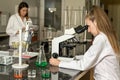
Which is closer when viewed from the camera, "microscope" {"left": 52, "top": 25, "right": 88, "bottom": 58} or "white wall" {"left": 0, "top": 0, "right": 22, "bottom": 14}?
"microscope" {"left": 52, "top": 25, "right": 88, "bottom": 58}

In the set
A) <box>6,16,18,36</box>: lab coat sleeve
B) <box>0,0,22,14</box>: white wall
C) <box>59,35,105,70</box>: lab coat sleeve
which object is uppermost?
<box>0,0,22,14</box>: white wall

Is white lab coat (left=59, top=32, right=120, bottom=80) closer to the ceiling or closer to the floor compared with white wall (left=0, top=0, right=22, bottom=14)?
closer to the floor

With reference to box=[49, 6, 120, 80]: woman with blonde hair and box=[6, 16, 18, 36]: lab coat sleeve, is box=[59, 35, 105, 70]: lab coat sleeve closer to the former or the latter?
box=[49, 6, 120, 80]: woman with blonde hair

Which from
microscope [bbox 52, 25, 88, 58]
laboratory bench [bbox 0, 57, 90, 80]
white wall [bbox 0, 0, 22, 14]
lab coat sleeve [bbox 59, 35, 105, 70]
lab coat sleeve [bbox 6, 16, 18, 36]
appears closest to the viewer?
laboratory bench [bbox 0, 57, 90, 80]

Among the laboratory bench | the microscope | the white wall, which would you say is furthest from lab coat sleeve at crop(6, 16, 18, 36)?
the white wall

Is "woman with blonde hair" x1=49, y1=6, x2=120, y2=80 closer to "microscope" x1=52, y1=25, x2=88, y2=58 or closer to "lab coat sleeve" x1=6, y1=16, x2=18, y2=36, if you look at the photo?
"microscope" x1=52, y1=25, x2=88, y2=58

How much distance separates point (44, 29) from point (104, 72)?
3.07m

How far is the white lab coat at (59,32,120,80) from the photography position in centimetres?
152

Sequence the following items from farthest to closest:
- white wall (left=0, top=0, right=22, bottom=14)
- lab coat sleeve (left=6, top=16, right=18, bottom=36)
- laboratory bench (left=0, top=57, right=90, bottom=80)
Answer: white wall (left=0, top=0, right=22, bottom=14) → lab coat sleeve (left=6, top=16, right=18, bottom=36) → laboratory bench (left=0, top=57, right=90, bottom=80)

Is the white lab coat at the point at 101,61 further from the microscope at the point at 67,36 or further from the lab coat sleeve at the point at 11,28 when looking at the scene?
the lab coat sleeve at the point at 11,28

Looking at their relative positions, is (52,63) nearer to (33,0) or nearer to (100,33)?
(100,33)

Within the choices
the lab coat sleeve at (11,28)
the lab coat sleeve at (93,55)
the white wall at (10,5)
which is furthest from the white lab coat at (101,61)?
the white wall at (10,5)

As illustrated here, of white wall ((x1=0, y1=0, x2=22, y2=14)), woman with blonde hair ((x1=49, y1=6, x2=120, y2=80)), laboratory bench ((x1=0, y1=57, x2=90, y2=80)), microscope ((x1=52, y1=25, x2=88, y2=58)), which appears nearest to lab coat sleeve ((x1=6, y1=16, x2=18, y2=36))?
microscope ((x1=52, y1=25, x2=88, y2=58))

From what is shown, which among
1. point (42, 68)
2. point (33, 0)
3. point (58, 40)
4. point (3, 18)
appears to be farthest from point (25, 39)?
point (33, 0)
